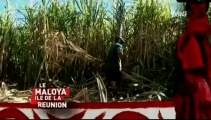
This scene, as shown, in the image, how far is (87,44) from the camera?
25.9 ft

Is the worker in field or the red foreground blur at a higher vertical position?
the worker in field

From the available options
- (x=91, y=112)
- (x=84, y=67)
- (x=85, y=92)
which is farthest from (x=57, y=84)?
(x=91, y=112)

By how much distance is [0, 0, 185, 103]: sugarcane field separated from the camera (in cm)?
763

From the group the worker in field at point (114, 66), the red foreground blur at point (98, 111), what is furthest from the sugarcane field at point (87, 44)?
the red foreground blur at point (98, 111)

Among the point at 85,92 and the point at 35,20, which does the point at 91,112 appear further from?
the point at 35,20

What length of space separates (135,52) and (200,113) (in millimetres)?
4906

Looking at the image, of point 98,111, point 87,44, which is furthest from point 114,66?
point 98,111

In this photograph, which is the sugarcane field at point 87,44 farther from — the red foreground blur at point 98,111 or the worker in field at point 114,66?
the red foreground blur at point 98,111
